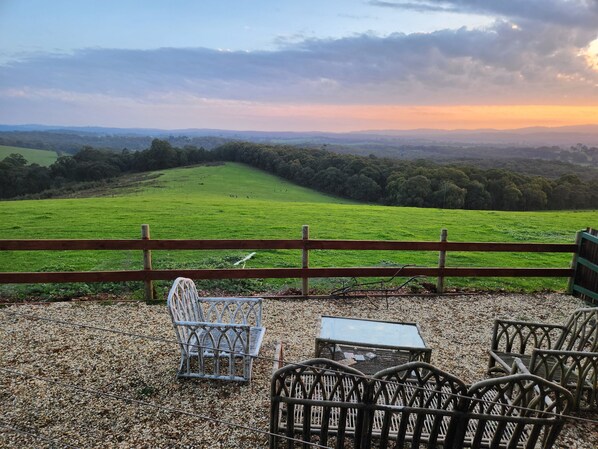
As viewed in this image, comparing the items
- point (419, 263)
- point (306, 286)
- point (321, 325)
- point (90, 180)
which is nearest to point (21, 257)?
point (306, 286)

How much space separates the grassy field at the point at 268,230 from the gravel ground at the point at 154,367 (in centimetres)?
168

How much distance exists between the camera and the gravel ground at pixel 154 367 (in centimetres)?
389

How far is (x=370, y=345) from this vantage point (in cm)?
451

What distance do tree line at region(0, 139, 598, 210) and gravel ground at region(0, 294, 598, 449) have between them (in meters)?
22.7

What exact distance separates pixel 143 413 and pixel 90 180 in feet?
148

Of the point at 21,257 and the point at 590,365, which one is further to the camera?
the point at 21,257

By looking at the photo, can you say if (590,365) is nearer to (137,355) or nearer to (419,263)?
(137,355)

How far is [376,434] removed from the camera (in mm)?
3434

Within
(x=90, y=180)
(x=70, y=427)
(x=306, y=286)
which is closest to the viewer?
(x=70, y=427)

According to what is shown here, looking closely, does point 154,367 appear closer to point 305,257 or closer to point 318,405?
point 318,405

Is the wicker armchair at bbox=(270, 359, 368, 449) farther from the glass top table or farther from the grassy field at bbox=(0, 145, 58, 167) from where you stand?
Result: the grassy field at bbox=(0, 145, 58, 167)

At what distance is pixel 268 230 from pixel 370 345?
986 cm

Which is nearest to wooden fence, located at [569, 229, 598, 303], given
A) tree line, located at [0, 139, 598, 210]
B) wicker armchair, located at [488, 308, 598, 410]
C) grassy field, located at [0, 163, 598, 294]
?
grassy field, located at [0, 163, 598, 294]

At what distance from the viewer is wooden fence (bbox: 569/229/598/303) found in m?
8.01
